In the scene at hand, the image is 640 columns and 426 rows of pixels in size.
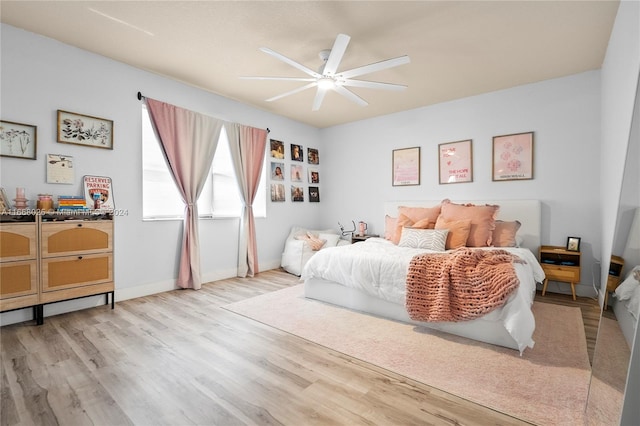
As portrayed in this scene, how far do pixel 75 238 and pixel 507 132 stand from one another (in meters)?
5.28

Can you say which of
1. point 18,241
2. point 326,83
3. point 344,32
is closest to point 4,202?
point 18,241

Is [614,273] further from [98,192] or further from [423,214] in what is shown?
[98,192]

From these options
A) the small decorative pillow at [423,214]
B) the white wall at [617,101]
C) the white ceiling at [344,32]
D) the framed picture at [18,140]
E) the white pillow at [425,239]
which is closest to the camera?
the white wall at [617,101]

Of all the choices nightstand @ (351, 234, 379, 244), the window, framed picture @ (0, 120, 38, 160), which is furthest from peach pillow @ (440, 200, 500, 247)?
framed picture @ (0, 120, 38, 160)

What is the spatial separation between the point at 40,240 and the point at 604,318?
158 inches

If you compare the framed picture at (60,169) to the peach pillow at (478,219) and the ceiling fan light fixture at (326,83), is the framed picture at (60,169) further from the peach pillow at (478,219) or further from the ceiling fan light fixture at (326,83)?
the peach pillow at (478,219)

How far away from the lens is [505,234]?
3.70 metres

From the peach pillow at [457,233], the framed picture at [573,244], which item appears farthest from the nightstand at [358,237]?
the framed picture at [573,244]

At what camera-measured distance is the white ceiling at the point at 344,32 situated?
2.46 metres

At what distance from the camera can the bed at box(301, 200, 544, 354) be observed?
220cm

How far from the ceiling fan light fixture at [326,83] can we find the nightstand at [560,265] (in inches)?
127

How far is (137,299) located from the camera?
350 cm

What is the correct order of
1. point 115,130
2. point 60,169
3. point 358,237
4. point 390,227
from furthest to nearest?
point 358,237
point 390,227
point 115,130
point 60,169

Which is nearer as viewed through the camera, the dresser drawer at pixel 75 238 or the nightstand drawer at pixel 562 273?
the dresser drawer at pixel 75 238
